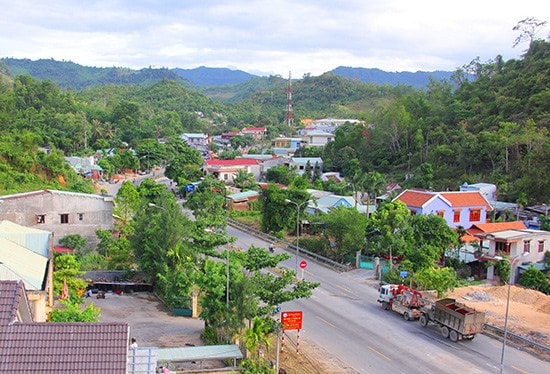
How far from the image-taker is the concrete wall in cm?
3884

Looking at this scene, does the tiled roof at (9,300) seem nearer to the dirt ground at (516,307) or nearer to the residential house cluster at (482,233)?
the dirt ground at (516,307)

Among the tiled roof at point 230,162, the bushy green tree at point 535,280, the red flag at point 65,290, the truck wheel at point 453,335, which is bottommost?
the bushy green tree at point 535,280

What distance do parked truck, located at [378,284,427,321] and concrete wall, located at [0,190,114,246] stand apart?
2179cm

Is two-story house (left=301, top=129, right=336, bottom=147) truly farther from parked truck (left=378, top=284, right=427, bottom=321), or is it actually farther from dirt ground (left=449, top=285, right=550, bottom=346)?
parked truck (left=378, top=284, right=427, bottom=321)

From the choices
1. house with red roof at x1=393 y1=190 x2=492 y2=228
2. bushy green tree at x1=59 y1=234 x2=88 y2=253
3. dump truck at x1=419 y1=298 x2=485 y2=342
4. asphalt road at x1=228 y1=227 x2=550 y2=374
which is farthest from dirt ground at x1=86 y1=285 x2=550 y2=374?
house with red roof at x1=393 y1=190 x2=492 y2=228

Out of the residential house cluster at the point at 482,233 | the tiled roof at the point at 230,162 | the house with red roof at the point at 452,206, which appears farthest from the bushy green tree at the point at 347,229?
the tiled roof at the point at 230,162

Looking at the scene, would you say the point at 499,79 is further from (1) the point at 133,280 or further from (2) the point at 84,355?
(2) the point at 84,355

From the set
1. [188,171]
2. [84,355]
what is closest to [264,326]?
[84,355]

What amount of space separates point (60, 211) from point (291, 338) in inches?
868

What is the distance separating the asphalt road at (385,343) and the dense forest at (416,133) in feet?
96.7

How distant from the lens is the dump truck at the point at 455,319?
992 inches

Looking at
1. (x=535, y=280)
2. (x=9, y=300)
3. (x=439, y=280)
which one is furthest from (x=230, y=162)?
(x=9, y=300)

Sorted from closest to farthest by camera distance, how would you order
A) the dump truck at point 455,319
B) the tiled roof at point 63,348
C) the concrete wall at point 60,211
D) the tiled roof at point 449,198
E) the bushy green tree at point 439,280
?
the tiled roof at point 63,348, the dump truck at point 455,319, the bushy green tree at point 439,280, the concrete wall at point 60,211, the tiled roof at point 449,198

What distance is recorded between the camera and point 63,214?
40.4m
